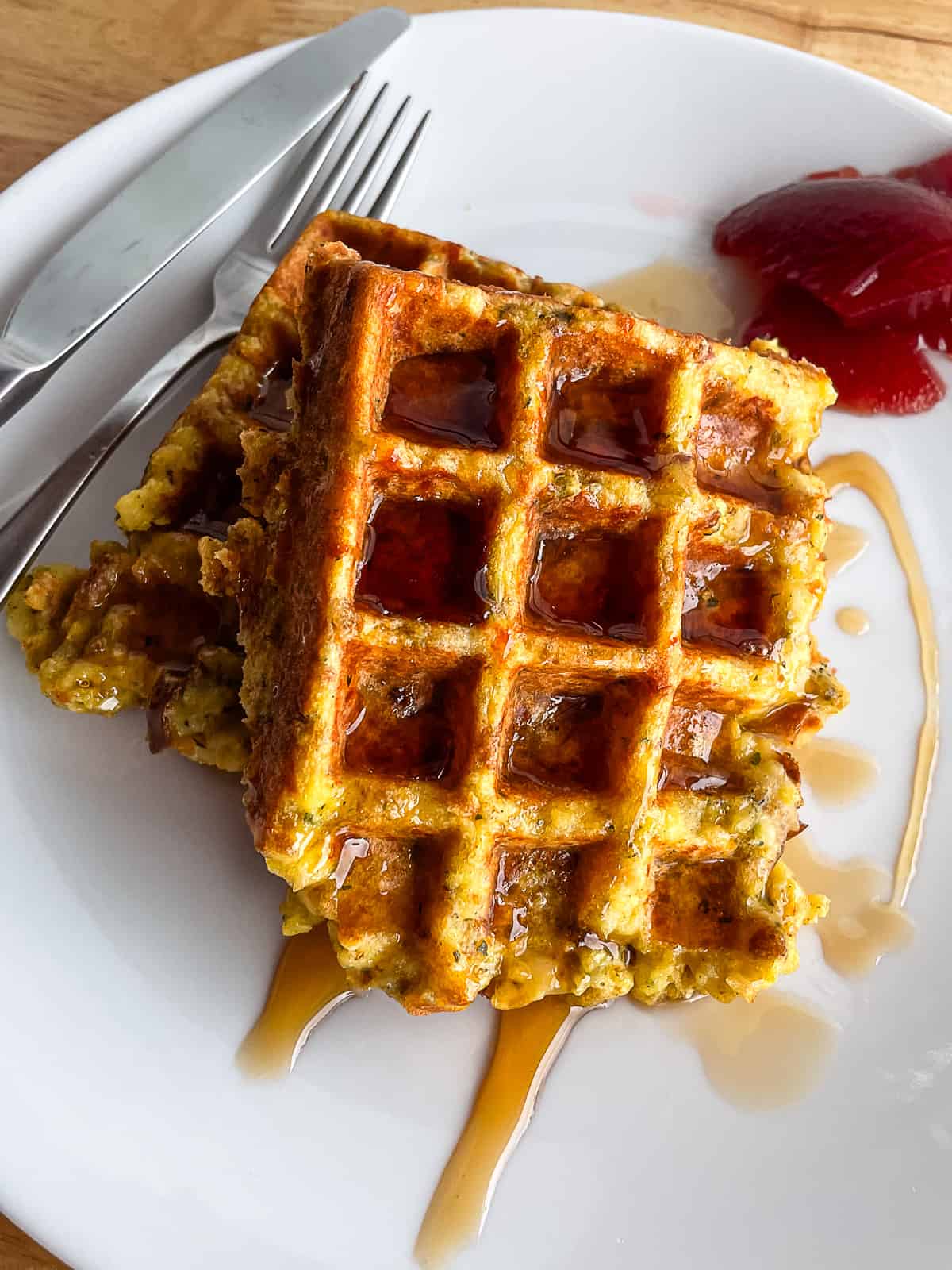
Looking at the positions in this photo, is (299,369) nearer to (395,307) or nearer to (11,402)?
(395,307)

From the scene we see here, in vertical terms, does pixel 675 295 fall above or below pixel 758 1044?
above

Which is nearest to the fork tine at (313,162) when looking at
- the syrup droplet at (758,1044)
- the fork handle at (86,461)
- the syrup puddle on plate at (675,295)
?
the fork handle at (86,461)

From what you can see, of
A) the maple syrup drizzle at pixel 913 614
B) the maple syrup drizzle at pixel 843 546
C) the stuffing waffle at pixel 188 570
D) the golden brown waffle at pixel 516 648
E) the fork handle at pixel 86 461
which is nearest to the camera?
the golden brown waffle at pixel 516 648

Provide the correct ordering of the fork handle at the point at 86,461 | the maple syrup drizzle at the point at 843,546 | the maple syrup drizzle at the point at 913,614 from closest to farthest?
1. the fork handle at the point at 86,461
2. the maple syrup drizzle at the point at 913,614
3. the maple syrup drizzle at the point at 843,546

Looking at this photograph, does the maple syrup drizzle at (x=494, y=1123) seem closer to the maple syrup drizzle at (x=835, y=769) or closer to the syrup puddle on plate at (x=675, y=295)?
the maple syrup drizzle at (x=835, y=769)

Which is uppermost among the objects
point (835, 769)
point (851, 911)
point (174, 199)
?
point (174, 199)

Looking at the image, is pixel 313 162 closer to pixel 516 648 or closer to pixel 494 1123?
pixel 516 648

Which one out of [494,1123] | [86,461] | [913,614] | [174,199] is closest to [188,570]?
[86,461]
